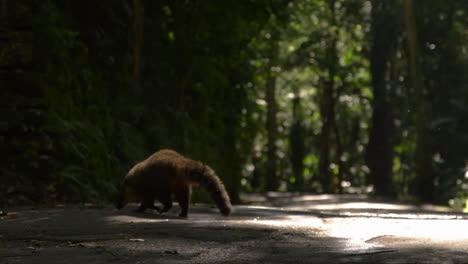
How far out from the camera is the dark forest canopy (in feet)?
39.0

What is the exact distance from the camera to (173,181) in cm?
903

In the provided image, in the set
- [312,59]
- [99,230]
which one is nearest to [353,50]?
[312,59]

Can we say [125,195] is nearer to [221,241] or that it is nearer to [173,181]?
[173,181]

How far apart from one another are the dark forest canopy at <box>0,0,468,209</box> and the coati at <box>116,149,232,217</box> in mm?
2569

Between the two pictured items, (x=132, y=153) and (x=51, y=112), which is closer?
(x=51, y=112)

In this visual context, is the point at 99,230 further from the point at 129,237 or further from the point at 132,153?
the point at 132,153

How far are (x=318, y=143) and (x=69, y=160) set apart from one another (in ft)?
107

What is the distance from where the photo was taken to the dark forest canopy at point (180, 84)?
11875 millimetres

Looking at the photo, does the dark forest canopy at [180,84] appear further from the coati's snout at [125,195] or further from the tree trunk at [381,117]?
the coati's snout at [125,195]

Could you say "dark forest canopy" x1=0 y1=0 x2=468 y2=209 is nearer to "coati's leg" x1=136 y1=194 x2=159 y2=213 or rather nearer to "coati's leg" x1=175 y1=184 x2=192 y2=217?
"coati's leg" x1=136 y1=194 x2=159 y2=213

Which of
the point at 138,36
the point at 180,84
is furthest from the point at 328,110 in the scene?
the point at 138,36

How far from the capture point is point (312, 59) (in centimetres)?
3394

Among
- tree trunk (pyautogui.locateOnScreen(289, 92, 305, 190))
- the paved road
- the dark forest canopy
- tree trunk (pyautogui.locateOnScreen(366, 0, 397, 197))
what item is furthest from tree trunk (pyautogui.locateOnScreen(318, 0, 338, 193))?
the paved road

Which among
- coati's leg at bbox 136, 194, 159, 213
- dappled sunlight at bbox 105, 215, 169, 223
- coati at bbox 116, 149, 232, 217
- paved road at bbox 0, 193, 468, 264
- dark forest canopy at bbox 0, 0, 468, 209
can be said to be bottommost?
paved road at bbox 0, 193, 468, 264
